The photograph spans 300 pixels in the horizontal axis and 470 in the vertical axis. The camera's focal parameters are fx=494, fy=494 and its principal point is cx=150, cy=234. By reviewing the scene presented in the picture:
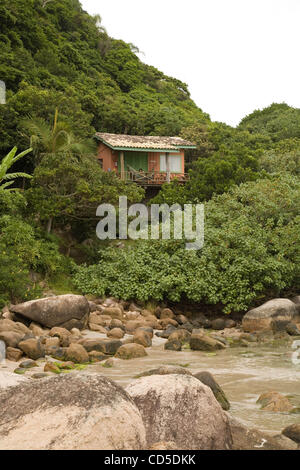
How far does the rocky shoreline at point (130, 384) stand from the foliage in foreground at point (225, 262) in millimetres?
775

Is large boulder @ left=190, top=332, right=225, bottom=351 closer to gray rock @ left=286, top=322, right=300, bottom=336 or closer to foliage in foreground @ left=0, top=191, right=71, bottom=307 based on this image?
gray rock @ left=286, top=322, right=300, bottom=336

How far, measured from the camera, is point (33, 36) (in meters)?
33.6

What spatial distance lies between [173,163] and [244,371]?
21.7m

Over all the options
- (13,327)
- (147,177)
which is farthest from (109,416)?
(147,177)

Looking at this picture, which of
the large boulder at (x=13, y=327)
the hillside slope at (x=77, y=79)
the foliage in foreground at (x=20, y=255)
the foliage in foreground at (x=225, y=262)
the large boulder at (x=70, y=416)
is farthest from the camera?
the hillside slope at (x=77, y=79)

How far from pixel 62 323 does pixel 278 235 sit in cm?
870

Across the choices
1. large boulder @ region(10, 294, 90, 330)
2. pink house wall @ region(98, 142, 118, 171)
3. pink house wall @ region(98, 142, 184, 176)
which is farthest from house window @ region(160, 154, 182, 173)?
large boulder @ region(10, 294, 90, 330)

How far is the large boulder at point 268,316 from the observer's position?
Answer: 598 inches

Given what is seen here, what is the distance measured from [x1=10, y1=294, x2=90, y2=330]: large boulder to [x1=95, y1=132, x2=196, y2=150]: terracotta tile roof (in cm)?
1564

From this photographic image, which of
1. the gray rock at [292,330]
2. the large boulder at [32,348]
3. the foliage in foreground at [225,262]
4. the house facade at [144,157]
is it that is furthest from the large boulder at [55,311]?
the house facade at [144,157]

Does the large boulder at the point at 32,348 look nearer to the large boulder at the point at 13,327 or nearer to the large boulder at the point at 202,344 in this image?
the large boulder at the point at 13,327

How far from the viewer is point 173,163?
30625 mm

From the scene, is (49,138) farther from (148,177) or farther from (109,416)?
(109,416)

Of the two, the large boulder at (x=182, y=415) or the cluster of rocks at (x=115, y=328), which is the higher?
the large boulder at (x=182, y=415)
